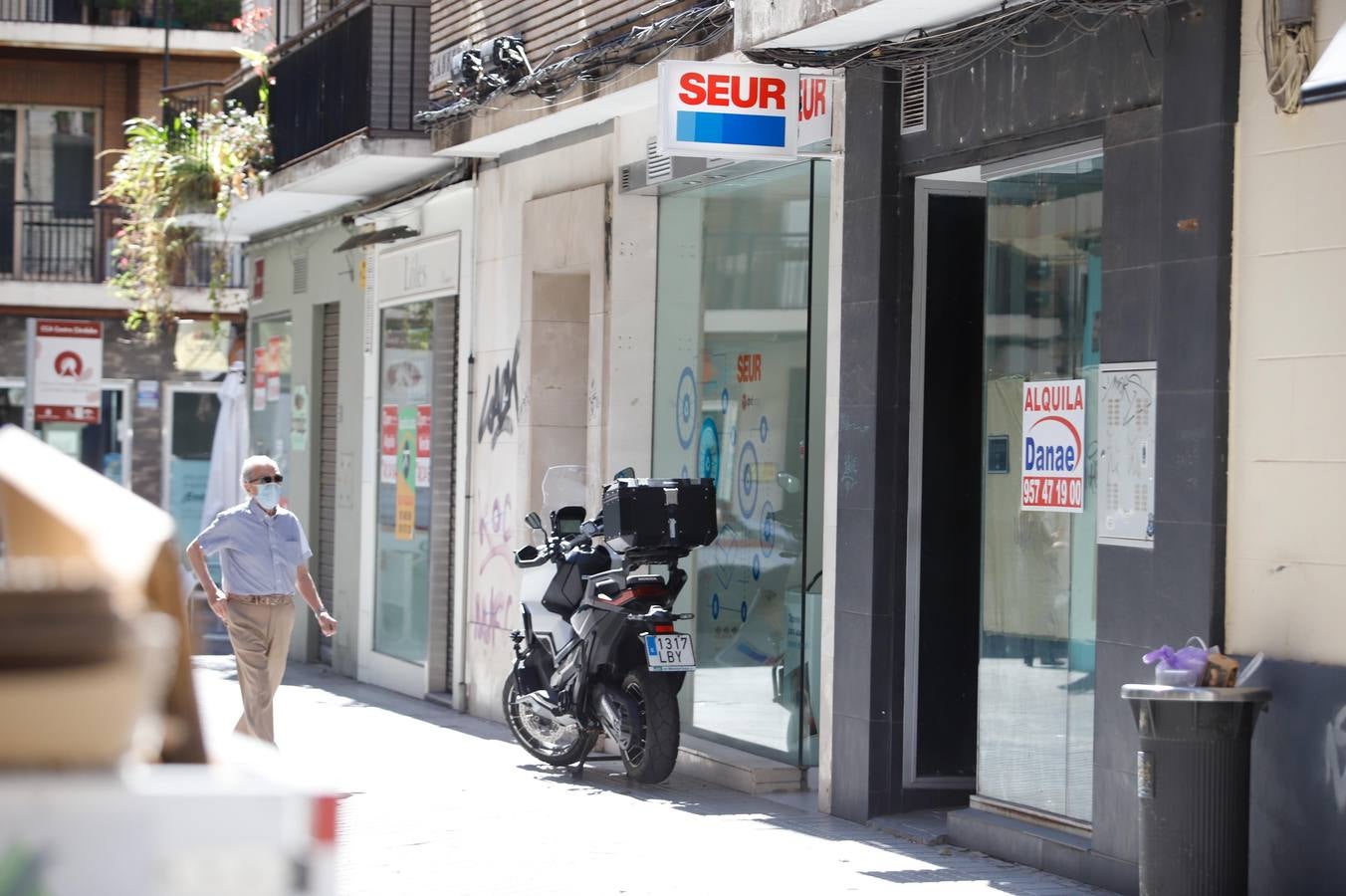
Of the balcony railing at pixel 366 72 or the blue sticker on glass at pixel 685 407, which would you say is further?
the balcony railing at pixel 366 72

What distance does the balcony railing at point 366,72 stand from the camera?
648 inches

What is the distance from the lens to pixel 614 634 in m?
11.4

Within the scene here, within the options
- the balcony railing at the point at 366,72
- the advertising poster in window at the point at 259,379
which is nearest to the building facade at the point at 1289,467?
the balcony railing at the point at 366,72

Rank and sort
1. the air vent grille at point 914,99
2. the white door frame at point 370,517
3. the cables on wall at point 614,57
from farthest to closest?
the white door frame at point 370,517
the cables on wall at point 614,57
the air vent grille at point 914,99

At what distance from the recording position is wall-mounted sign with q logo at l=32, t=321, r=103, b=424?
3105 centimetres

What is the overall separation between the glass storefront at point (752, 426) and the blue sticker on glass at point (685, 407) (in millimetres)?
10

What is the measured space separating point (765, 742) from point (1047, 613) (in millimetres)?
3077

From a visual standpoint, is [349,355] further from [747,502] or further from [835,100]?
[835,100]

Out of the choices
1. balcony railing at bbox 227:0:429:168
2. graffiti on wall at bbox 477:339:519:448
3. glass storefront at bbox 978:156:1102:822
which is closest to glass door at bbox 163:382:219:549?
balcony railing at bbox 227:0:429:168

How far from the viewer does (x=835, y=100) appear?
10.9m

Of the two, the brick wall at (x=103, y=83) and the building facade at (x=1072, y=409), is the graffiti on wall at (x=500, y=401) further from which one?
the brick wall at (x=103, y=83)

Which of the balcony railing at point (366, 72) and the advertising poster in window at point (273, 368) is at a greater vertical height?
the balcony railing at point (366, 72)

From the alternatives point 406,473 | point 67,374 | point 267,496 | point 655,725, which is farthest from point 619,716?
point 67,374

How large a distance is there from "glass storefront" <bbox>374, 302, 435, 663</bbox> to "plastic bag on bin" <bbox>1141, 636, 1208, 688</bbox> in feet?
32.9
